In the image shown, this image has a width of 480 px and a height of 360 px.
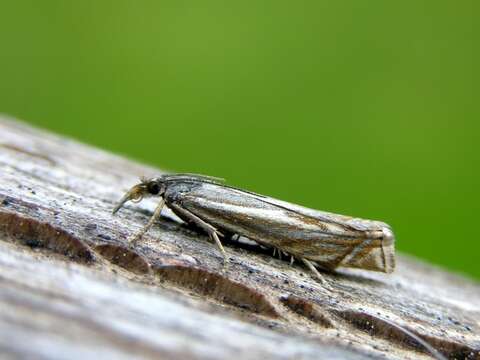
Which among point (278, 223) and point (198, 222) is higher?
point (278, 223)

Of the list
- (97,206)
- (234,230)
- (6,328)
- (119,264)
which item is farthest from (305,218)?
(6,328)

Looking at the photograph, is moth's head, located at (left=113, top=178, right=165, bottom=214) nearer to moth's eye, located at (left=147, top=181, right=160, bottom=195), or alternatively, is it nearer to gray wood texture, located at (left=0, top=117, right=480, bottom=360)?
moth's eye, located at (left=147, top=181, right=160, bottom=195)

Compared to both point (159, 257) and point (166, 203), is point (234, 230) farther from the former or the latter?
point (159, 257)

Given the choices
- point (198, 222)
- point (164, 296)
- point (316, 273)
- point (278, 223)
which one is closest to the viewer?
point (164, 296)

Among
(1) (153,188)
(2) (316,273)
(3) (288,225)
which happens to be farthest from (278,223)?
(1) (153,188)

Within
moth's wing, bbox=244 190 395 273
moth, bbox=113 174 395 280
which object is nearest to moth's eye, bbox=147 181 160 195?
moth, bbox=113 174 395 280

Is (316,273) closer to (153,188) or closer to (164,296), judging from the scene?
(153,188)

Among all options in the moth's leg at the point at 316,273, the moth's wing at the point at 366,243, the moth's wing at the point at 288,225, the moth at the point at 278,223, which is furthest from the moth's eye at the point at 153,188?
the moth's leg at the point at 316,273
